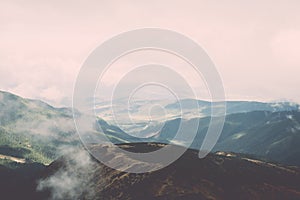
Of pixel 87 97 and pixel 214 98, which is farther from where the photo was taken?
pixel 87 97

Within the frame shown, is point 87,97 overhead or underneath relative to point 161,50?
underneath

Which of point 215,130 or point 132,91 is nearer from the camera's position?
point 215,130

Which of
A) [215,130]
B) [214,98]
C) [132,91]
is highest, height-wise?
[214,98]

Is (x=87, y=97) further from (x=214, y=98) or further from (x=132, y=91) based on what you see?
(x=214, y=98)

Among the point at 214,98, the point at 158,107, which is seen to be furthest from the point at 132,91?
the point at 158,107

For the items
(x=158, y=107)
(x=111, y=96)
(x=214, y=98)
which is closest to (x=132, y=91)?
(x=111, y=96)

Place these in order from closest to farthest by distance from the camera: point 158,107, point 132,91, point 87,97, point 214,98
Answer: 1. point 214,98
2. point 87,97
3. point 132,91
4. point 158,107

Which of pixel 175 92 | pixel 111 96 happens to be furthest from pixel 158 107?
pixel 111 96

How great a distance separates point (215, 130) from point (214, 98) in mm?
7518

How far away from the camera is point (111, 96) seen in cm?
6303

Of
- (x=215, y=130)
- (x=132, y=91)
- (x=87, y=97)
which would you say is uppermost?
(x=215, y=130)

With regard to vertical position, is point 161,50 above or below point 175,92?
above

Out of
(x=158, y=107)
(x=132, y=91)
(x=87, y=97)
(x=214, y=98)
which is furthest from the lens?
(x=158, y=107)

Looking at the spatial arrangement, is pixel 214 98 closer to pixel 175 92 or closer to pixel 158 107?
pixel 175 92
